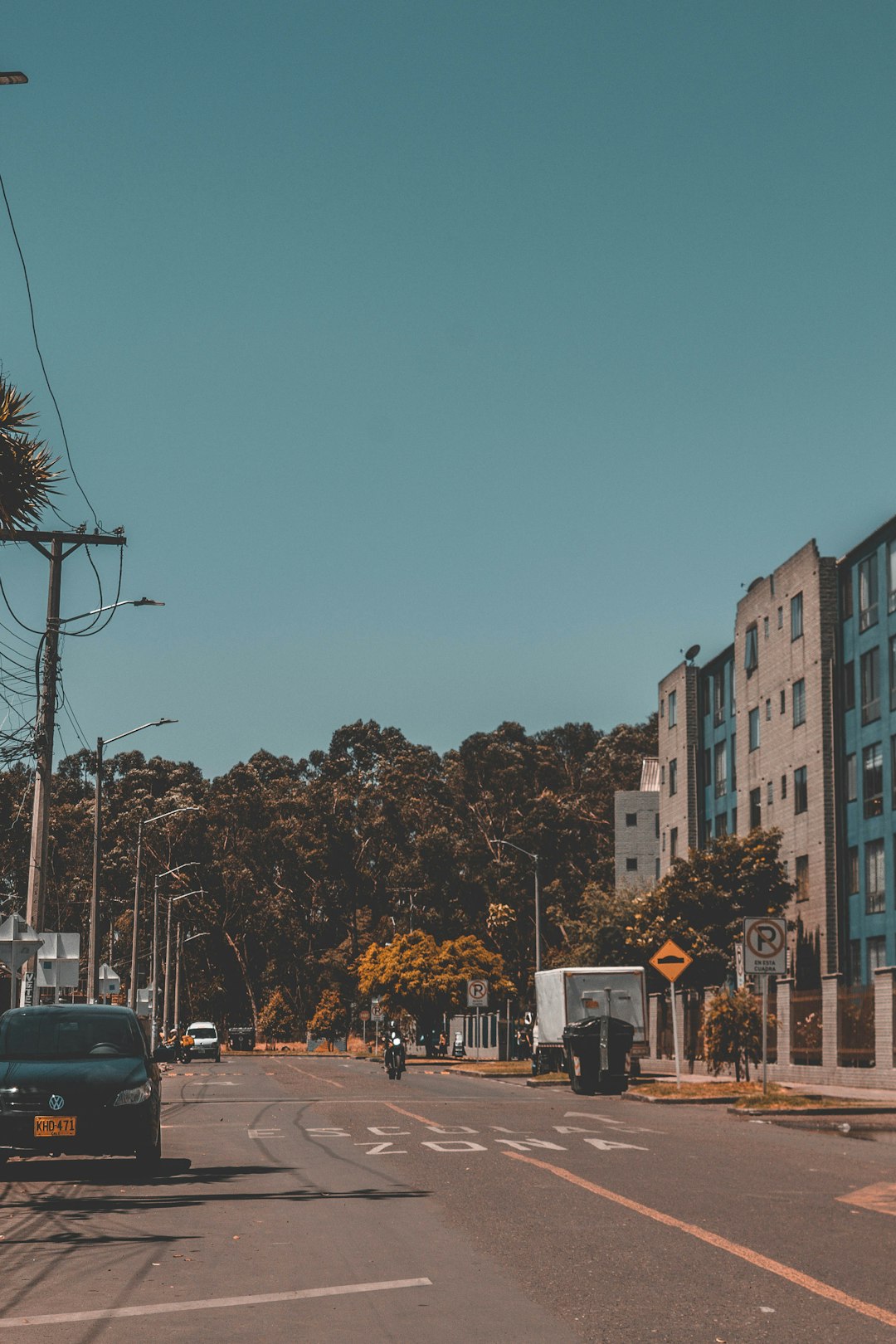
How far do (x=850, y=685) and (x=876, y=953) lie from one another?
336 inches

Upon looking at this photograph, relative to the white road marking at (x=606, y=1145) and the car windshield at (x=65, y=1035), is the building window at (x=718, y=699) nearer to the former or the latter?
the white road marking at (x=606, y=1145)

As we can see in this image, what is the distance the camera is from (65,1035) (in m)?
16.5

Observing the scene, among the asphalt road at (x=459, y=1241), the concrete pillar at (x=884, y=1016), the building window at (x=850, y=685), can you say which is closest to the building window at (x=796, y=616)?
the building window at (x=850, y=685)

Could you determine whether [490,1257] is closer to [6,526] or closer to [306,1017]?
[6,526]

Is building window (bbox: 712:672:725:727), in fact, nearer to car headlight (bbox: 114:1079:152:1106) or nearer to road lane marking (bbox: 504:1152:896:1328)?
road lane marking (bbox: 504:1152:896:1328)

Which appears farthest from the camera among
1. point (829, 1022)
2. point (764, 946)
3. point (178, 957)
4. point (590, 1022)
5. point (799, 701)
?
point (178, 957)

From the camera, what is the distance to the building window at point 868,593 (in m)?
51.3

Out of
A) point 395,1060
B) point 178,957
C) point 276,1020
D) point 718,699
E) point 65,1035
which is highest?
point 718,699

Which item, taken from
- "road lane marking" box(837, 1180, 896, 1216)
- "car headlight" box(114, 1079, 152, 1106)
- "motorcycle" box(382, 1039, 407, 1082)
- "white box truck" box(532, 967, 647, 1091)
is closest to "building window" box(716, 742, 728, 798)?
"white box truck" box(532, 967, 647, 1091)

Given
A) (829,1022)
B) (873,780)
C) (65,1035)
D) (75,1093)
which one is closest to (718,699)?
(873,780)

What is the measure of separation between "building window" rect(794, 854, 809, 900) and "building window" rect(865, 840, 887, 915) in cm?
420

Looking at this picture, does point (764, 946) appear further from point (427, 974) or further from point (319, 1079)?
point (427, 974)

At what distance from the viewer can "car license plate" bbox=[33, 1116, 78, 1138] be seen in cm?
1484

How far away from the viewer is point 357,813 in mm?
98562
